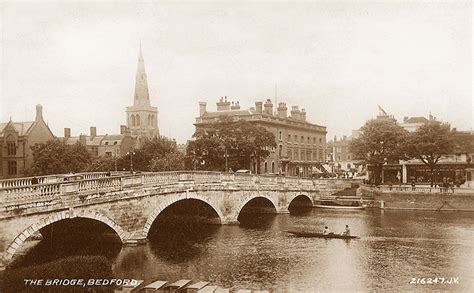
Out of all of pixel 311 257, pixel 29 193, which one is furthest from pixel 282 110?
pixel 29 193

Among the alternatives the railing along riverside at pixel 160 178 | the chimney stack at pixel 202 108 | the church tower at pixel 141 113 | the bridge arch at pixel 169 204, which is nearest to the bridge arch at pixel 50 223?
the bridge arch at pixel 169 204

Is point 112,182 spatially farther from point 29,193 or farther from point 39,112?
point 39,112

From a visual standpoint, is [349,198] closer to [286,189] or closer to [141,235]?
[286,189]

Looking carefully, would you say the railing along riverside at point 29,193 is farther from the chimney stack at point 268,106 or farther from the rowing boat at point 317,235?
the chimney stack at point 268,106

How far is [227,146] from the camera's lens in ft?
240

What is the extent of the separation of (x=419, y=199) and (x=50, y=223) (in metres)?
47.5

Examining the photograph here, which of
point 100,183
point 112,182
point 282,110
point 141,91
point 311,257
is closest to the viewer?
point 100,183

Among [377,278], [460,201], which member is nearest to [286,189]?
[460,201]

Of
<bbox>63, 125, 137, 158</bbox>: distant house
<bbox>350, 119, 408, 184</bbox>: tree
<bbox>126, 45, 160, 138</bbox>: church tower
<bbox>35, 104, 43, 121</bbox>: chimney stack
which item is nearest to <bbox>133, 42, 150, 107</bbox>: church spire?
<bbox>126, 45, 160, 138</bbox>: church tower

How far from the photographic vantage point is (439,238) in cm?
4362

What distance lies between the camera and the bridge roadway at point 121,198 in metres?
28.4

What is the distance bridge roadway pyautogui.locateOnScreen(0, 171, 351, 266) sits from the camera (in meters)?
28.4

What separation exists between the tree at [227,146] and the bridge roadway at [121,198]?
522 inches

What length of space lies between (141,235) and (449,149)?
1846 inches
